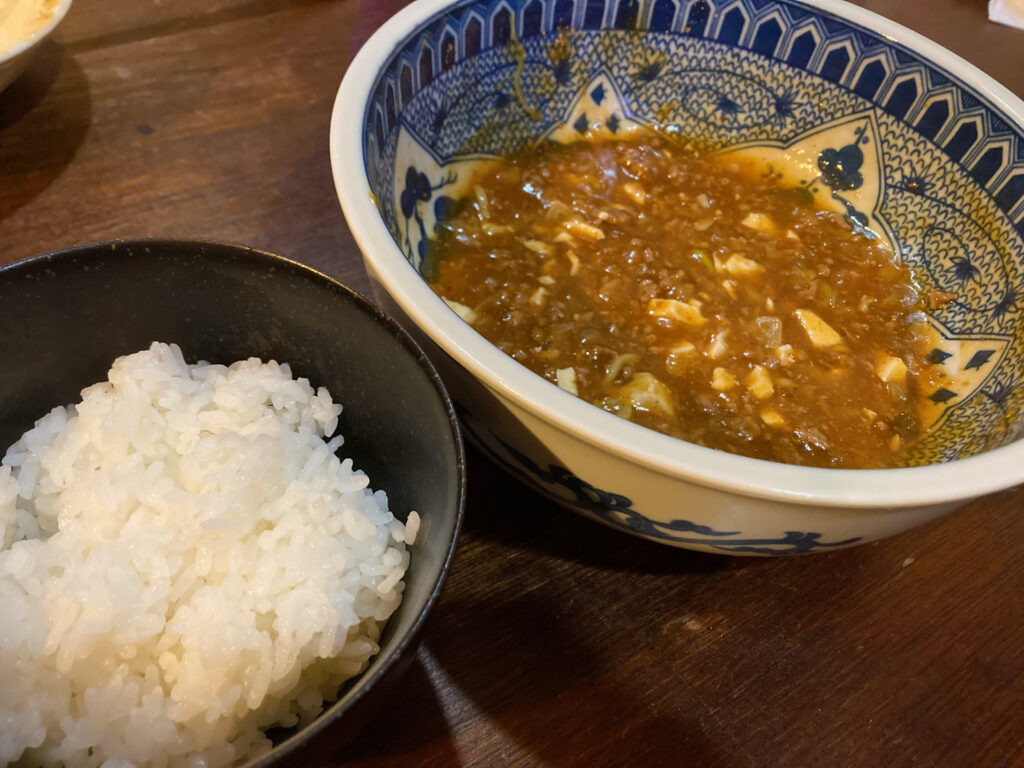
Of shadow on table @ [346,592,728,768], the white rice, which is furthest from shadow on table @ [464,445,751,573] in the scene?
the white rice

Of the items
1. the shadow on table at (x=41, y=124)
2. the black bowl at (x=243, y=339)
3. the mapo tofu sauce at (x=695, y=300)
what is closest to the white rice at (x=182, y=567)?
the black bowl at (x=243, y=339)

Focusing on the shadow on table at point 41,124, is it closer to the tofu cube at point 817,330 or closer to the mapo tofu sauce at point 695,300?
the mapo tofu sauce at point 695,300

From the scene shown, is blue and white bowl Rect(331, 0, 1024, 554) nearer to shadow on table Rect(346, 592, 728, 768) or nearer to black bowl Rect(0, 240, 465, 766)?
black bowl Rect(0, 240, 465, 766)

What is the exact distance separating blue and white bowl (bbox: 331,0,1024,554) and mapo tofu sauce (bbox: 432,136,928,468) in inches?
3.9

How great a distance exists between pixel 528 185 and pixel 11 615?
4.48ft

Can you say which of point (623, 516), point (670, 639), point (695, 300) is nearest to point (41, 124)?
point (695, 300)

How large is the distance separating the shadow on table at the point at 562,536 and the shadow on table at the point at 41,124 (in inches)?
54.1

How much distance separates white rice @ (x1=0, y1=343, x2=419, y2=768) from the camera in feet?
2.92

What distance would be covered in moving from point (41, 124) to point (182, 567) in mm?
1592

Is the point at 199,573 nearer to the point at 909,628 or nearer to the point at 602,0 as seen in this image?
the point at 909,628

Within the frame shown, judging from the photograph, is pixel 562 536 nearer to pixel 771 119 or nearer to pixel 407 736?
pixel 407 736

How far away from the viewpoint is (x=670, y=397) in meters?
1.37

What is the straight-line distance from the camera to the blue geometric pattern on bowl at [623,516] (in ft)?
3.39

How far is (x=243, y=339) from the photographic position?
4.04 ft
